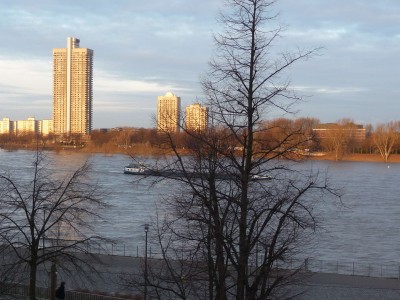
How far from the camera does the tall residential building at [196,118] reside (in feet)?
22.9

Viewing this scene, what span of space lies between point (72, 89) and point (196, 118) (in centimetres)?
12215

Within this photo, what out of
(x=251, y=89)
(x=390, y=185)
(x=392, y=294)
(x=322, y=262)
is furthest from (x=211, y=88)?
(x=390, y=185)

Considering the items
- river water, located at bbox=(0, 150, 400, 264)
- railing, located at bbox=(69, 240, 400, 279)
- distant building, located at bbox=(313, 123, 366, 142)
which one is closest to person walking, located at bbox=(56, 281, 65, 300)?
river water, located at bbox=(0, 150, 400, 264)

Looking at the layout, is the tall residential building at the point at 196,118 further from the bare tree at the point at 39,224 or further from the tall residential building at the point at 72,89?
the tall residential building at the point at 72,89

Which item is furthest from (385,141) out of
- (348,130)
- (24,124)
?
(24,124)

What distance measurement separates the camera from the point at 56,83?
5103 inches

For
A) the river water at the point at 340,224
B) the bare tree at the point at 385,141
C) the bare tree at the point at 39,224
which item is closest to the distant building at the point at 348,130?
the bare tree at the point at 385,141

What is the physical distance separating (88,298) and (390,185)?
92.3 ft

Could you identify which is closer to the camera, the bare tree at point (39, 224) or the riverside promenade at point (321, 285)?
the bare tree at point (39, 224)

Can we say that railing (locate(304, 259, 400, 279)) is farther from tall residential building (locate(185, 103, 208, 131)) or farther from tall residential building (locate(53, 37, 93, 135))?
tall residential building (locate(53, 37, 93, 135))

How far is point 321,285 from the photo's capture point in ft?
40.7

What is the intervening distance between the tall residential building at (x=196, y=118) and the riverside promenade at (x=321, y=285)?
4539mm

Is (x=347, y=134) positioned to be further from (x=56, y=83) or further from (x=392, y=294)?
(x=56, y=83)

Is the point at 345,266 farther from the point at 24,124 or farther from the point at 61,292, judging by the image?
the point at 24,124
